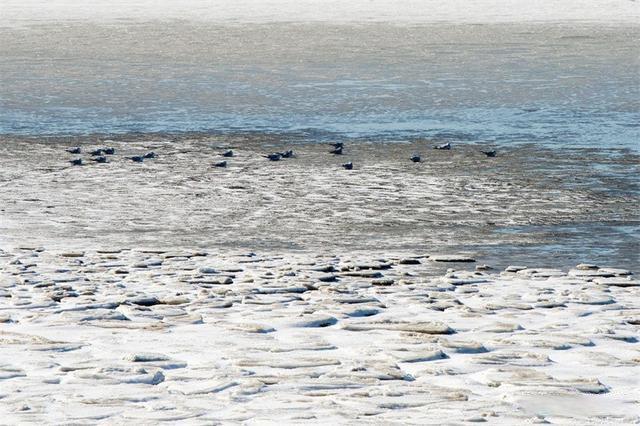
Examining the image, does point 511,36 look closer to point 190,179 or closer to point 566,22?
point 566,22

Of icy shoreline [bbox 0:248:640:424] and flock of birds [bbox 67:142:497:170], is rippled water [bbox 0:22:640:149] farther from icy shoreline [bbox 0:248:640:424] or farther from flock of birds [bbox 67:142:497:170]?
icy shoreline [bbox 0:248:640:424]

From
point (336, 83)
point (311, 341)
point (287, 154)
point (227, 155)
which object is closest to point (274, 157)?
point (287, 154)

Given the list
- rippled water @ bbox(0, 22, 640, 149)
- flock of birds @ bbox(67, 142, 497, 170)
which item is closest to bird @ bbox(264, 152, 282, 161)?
flock of birds @ bbox(67, 142, 497, 170)

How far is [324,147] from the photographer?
14.5m

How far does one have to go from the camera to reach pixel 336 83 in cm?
2055

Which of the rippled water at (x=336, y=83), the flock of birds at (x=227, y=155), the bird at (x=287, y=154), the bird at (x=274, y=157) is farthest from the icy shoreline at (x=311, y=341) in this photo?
the rippled water at (x=336, y=83)

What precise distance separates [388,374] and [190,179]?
24.8 feet

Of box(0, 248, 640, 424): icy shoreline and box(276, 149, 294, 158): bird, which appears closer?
box(0, 248, 640, 424): icy shoreline

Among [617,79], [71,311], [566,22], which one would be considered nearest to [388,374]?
[71,311]

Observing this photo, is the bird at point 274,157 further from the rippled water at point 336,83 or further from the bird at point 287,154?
the rippled water at point 336,83

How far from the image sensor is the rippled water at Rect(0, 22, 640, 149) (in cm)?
1622

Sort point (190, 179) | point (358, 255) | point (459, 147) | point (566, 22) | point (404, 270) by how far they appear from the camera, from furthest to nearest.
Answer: point (566, 22) < point (459, 147) < point (190, 179) < point (358, 255) < point (404, 270)

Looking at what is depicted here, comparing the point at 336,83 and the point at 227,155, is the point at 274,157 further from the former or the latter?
the point at 336,83

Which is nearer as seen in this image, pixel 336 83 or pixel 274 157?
pixel 274 157
